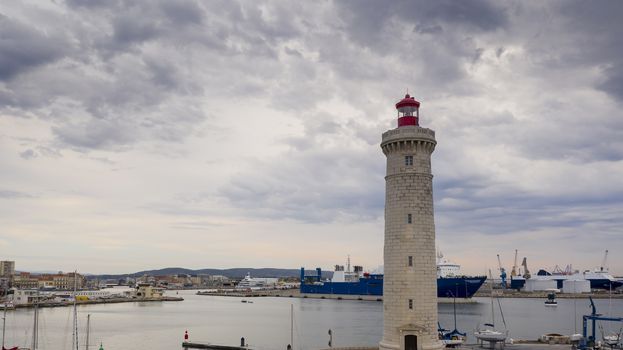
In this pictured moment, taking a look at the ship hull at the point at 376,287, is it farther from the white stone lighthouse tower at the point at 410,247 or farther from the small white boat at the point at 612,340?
the white stone lighthouse tower at the point at 410,247

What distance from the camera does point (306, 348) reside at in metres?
46.7

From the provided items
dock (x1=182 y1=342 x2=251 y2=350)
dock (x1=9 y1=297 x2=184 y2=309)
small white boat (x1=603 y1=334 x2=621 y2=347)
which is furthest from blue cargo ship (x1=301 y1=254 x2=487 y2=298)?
dock (x1=182 y1=342 x2=251 y2=350)

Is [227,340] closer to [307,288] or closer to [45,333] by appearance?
[45,333]

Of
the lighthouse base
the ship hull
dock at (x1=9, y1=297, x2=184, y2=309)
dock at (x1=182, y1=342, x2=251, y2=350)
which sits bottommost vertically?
dock at (x1=9, y1=297, x2=184, y2=309)

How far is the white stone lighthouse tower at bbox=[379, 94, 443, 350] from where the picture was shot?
22047mm

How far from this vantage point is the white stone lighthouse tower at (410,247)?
868 inches

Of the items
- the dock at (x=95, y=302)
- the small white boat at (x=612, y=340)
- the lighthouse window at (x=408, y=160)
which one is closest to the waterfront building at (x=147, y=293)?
the dock at (x=95, y=302)

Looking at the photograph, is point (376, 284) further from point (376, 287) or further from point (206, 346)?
point (206, 346)

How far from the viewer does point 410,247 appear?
22.2 m

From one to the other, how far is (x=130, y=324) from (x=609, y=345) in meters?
61.0

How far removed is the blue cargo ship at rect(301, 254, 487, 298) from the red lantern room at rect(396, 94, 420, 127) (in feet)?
324

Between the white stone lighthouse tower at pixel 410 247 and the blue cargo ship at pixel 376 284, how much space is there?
98207 millimetres

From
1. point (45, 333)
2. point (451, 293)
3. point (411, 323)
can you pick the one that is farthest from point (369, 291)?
point (411, 323)

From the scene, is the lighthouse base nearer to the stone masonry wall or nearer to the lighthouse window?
the stone masonry wall
